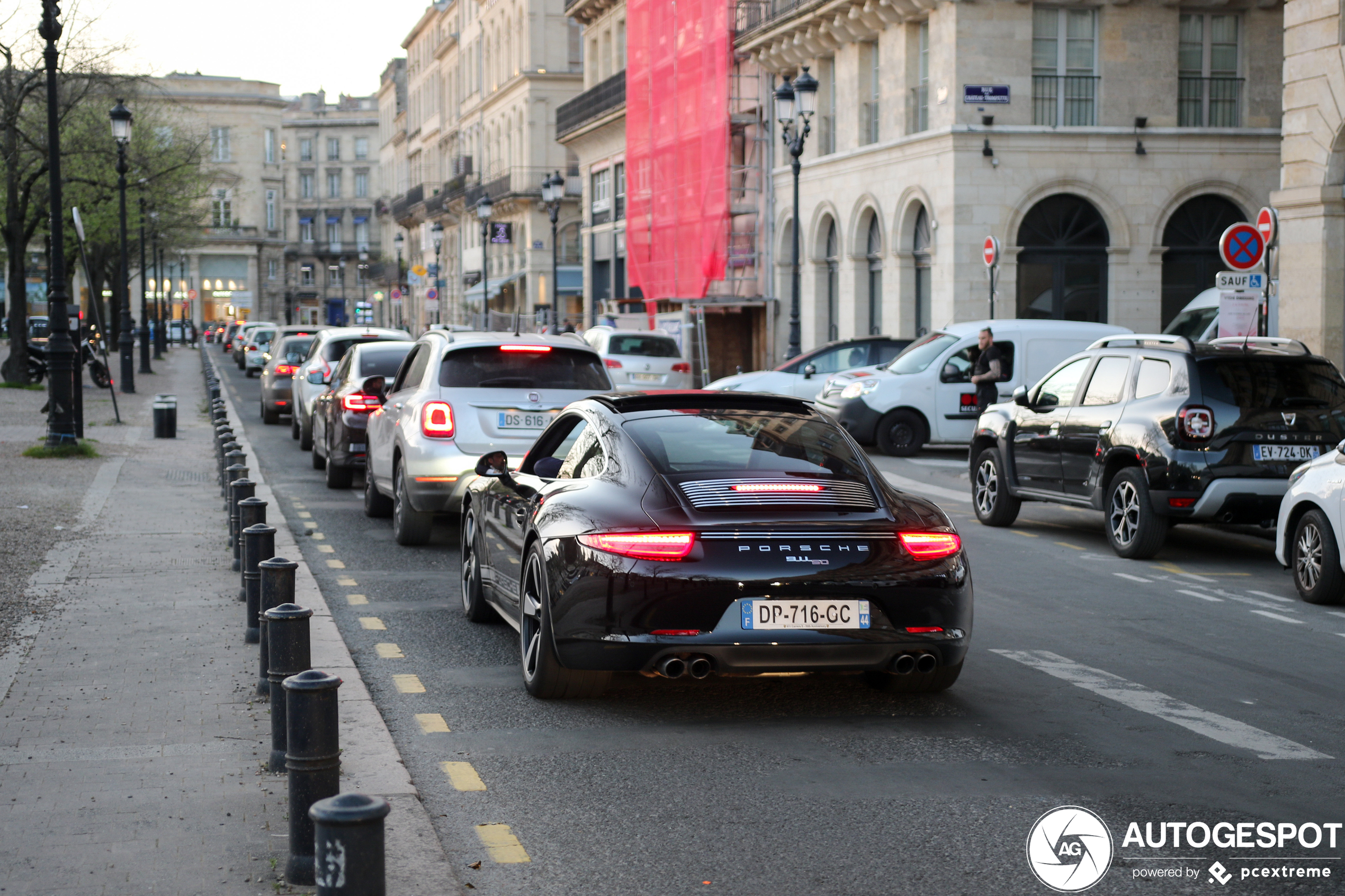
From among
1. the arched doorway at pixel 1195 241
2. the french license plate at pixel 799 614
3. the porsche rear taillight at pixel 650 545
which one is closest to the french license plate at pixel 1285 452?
the french license plate at pixel 799 614

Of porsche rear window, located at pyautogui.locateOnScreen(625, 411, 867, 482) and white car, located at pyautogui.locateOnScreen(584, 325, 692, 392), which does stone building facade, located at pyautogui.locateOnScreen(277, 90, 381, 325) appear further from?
porsche rear window, located at pyautogui.locateOnScreen(625, 411, 867, 482)

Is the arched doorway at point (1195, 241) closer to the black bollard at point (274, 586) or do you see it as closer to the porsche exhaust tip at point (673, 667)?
the porsche exhaust tip at point (673, 667)

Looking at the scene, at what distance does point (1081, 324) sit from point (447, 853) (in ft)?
62.6

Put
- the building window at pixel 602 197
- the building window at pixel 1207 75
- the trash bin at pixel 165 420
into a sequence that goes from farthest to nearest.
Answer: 1. the building window at pixel 602 197
2. the building window at pixel 1207 75
3. the trash bin at pixel 165 420

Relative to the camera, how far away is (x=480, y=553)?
29.8ft

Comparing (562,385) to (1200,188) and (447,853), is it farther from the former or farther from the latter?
(1200,188)

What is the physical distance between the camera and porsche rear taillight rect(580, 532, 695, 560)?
6680mm

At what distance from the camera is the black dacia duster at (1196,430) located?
1232 cm

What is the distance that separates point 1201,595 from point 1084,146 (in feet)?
75.8

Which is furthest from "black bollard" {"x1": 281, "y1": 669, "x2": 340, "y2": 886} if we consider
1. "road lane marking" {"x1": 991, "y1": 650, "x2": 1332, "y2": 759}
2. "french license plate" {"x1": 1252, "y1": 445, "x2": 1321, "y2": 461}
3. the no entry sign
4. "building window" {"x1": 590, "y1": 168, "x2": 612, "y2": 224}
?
"building window" {"x1": 590, "y1": 168, "x2": 612, "y2": 224}

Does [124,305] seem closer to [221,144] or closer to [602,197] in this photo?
[602,197]

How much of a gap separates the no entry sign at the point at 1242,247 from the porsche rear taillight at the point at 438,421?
29.0ft

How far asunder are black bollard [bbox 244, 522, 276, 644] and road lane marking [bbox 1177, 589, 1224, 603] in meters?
5.98

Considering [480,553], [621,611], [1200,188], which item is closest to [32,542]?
[480,553]
